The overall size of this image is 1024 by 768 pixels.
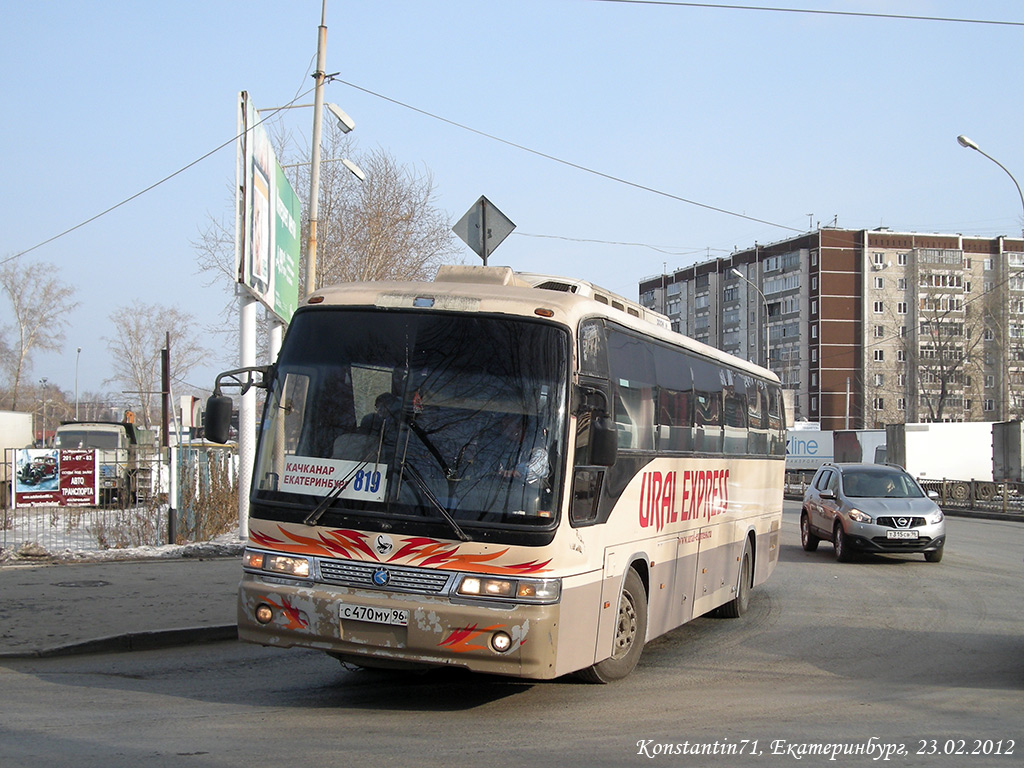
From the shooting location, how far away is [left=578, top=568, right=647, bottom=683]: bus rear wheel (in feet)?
25.7

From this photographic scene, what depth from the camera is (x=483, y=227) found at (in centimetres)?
1272

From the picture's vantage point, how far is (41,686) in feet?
25.1

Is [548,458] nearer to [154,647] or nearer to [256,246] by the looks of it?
[154,647]

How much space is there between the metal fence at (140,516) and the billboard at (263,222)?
3.25 meters

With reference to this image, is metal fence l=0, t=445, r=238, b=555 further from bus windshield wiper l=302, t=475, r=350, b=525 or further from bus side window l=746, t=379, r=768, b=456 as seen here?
bus windshield wiper l=302, t=475, r=350, b=525

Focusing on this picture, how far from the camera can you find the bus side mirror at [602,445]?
270 inches

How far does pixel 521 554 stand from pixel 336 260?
28.1 m

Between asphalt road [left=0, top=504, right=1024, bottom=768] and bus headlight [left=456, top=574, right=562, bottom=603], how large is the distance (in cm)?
82

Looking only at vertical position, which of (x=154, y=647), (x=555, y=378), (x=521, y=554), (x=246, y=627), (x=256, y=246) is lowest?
(x=154, y=647)

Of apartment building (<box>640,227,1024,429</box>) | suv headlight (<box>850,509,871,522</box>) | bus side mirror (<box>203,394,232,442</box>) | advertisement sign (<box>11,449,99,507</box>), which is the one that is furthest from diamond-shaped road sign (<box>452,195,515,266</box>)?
apartment building (<box>640,227,1024,429</box>)

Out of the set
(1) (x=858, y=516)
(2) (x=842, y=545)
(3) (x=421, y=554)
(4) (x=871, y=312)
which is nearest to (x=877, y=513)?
(1) (x=858, y=516)

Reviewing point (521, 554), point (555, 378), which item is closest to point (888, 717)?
point (521, 554)

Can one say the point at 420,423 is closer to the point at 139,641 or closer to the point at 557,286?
the point at 557,286

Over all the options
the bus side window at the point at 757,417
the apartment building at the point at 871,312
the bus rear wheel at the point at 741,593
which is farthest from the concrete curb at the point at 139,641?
the apartment building at the point at 871,312
